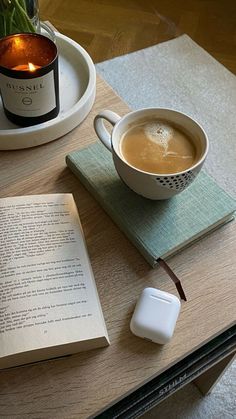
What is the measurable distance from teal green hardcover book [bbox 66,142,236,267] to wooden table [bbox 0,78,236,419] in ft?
0.06

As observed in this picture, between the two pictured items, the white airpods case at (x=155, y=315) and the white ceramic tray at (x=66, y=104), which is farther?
the white ceramic tray at (x=66, y=104)

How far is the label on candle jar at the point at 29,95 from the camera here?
2.06 feet

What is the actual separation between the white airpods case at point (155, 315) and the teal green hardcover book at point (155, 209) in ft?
0.16

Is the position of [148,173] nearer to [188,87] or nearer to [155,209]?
[155,209]

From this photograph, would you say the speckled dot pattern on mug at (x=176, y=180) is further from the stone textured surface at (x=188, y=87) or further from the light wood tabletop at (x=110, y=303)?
the stone textured surface at (x=188, y=87)

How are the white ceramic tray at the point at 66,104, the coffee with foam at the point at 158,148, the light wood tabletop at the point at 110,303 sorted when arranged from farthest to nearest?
the white ceramic tray at the point at 66,104
the coffee with foam at the point at 158,148
the light wood tabletop at the point at 110,303

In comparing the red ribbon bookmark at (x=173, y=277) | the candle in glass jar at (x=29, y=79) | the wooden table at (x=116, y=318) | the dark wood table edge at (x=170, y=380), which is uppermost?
the candle in glass jar at (x=29, y=79)

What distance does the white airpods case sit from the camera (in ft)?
1.63

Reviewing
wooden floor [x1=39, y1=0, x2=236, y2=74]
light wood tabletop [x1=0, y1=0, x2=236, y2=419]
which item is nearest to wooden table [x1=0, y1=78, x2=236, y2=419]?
light wood tabletop [x1=0, y1=0, x2=236, y2=419]

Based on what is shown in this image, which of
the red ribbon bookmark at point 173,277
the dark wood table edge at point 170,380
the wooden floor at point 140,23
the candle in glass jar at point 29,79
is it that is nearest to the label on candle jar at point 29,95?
the candle in glass jar at point 29,79

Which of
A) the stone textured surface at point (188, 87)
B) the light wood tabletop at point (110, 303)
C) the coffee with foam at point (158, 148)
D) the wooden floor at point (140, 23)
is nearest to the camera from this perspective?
the light wood tabletop at point (110, 303)

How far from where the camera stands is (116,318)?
0.52 metres

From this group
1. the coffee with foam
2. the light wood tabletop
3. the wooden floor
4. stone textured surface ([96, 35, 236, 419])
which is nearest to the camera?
the light wood tabletop

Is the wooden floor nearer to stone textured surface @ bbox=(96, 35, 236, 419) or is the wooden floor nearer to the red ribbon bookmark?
stone textured surface @ bbox=(96, 35, 236, 419)
